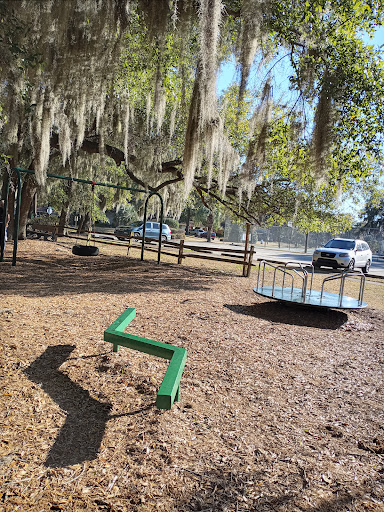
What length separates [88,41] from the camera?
5777mm

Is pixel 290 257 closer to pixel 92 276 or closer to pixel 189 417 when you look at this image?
pixel 92 276

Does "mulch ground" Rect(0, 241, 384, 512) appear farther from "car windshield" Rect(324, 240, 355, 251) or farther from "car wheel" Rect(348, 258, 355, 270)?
"car windshield" Rect(324, 240, 355, 251)

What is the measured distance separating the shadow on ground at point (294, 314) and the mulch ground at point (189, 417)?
1.72 ft

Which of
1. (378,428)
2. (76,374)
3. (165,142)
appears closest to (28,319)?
(76,374)

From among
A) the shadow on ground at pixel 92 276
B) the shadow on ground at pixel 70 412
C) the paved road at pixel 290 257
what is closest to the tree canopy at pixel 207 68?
the shadow on ground at pixel 92 276

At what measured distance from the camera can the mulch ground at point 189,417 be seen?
194cm

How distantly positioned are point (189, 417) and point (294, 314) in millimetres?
4100

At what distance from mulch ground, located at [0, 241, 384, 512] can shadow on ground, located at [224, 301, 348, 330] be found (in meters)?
0.52

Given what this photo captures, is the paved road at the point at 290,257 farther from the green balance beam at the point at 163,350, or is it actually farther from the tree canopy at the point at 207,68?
the green balance beam at the point at 163,350

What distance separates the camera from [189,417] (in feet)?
8.75

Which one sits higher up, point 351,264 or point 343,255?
point 343,255

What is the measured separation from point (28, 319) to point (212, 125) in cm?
401

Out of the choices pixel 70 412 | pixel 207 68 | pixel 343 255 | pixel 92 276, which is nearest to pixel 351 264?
pixel 343 255

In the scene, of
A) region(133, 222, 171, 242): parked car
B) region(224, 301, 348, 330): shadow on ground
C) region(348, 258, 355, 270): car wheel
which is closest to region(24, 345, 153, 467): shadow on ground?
region(224, 301, 348, 330): shadow on ground
